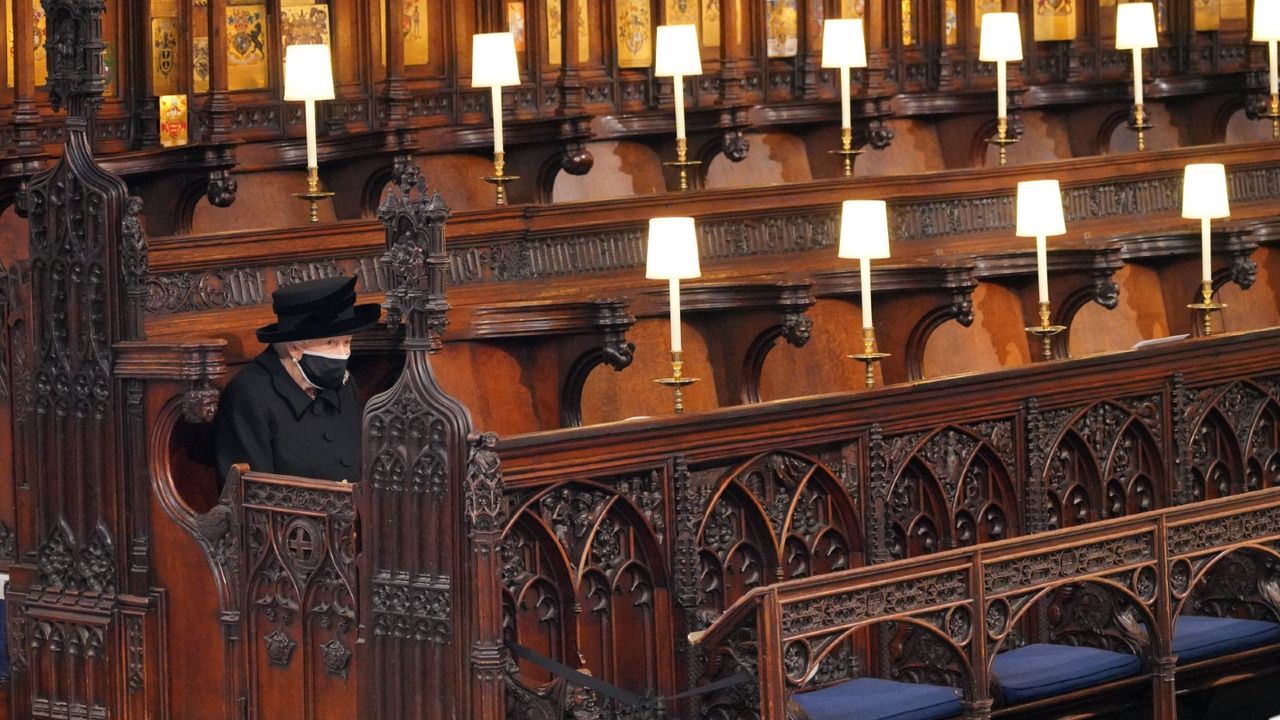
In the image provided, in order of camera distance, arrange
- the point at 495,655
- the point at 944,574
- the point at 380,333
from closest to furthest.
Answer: the point at 495,655, the point at 944,574, the point at 380,333

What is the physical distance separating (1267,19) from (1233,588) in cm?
450

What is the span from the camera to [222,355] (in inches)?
245

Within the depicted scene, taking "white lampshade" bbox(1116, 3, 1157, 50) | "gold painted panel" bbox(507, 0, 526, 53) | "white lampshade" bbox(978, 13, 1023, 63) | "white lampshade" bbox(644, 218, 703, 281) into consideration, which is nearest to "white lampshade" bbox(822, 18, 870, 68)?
"white lampshade" bbox(978, 13, 1023, 63)

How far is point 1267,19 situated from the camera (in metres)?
10.8

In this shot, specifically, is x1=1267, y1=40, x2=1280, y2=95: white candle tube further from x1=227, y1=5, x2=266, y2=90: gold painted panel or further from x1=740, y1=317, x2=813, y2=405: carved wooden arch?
x1=227, y1=5, x2=266, y2=90: gold painted panel

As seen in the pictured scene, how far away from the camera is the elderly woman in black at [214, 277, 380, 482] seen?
250 inches

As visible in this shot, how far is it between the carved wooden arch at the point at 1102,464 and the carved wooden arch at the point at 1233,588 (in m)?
0.36

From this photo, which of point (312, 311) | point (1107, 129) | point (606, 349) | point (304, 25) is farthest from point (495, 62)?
point (1107, 129)

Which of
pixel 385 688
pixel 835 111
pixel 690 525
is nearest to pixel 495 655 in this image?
pixel 385 688

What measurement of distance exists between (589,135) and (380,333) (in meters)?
2.63

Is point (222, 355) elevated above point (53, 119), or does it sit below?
below

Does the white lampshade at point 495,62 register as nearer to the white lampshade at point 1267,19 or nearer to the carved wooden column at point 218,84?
the carved wooden column at point 218,84

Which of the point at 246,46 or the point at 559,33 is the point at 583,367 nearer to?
the point at 246,46

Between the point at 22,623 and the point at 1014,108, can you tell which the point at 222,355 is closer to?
the point at 22,623
